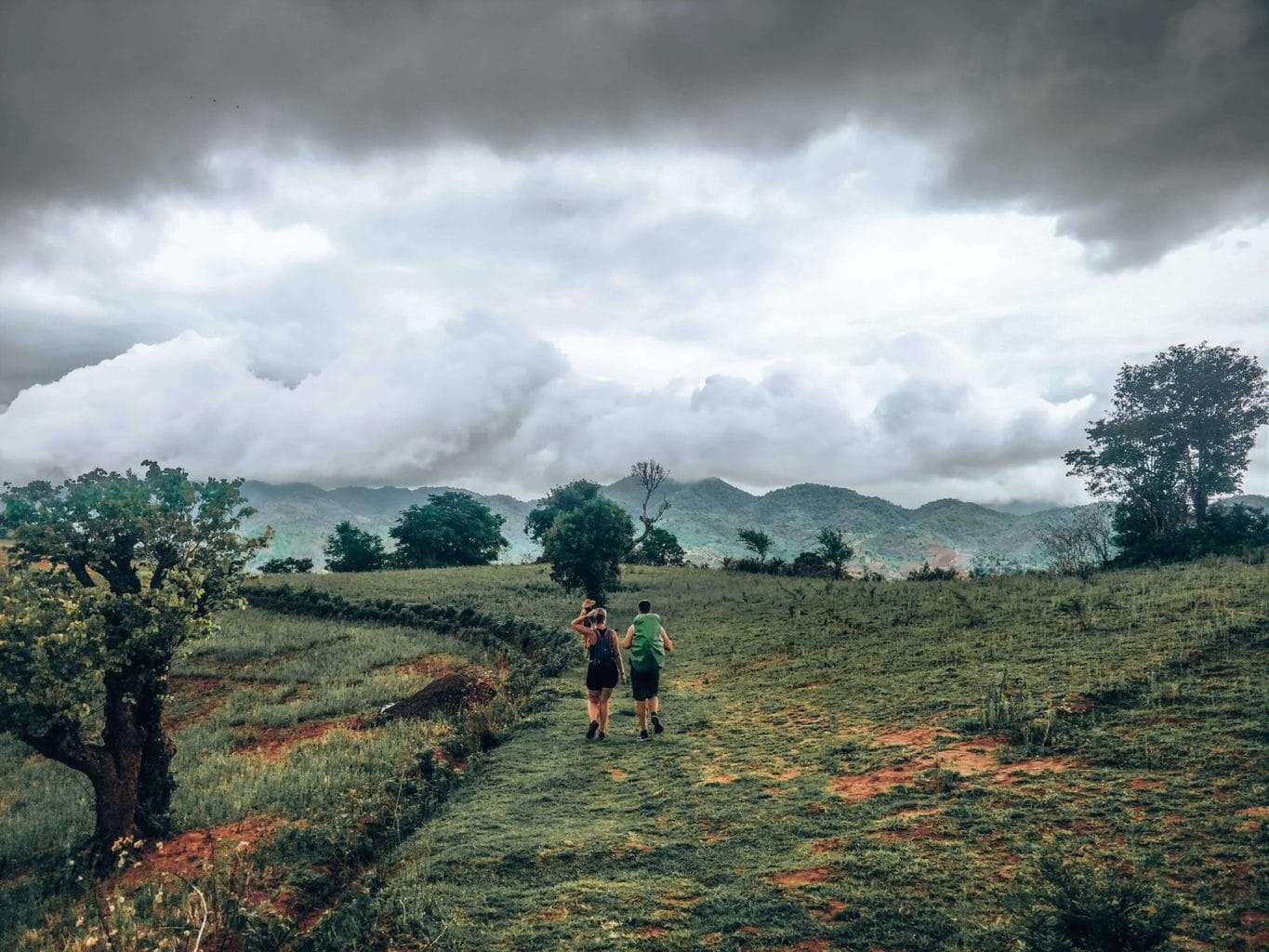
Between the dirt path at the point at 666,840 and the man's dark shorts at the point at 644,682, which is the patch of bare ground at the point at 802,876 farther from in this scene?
the man's dark shorts at the point at 644,682

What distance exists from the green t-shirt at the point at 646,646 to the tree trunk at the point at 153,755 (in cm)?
786

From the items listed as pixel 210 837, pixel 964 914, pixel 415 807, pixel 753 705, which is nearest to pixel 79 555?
pixel 210 837

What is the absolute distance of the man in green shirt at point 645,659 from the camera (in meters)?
11.7

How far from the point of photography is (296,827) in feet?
32.6

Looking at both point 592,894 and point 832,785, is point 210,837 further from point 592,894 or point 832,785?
point 832,785

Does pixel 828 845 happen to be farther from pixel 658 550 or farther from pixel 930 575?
pixel 658 550

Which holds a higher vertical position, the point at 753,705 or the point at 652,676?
the point at 652,676

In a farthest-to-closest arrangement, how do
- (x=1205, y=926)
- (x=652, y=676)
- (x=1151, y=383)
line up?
→ (x=1151, y=383)
(x=652, y=676)
(x=1205, y=926)

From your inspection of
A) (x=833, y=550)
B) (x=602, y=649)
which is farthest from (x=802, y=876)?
(x=833, y=550)

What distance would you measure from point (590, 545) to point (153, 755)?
21.0 m

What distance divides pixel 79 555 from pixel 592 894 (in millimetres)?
10239

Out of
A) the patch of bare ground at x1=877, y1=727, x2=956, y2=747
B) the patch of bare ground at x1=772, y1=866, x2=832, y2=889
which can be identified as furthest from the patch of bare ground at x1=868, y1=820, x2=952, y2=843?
the patch of bare ground at x1=877, y1=727, x2=956, y2=747

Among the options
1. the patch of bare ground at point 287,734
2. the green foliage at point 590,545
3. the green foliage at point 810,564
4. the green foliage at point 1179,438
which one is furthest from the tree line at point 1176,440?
the patch of bare ground at point 287,734

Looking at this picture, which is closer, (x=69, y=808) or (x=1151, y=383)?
(x=69, y=808)
